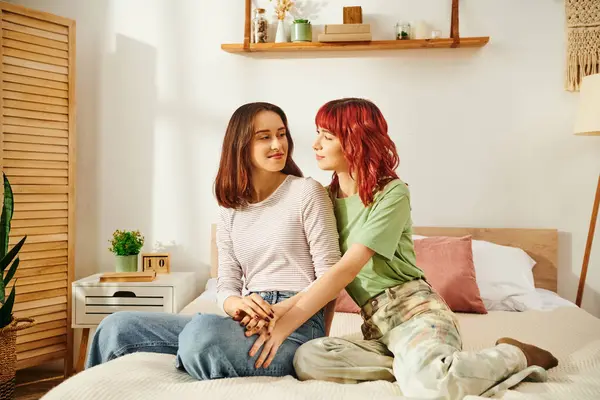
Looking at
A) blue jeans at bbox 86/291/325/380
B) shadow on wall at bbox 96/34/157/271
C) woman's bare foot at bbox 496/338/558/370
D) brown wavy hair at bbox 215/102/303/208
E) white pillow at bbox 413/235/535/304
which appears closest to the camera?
blue jeans at bbox 86/291/325/380

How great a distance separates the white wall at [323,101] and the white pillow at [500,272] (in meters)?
0.30

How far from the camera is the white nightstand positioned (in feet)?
9.60

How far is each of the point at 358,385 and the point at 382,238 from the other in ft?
1.31

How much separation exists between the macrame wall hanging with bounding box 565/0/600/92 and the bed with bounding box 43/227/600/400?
130 centimetres

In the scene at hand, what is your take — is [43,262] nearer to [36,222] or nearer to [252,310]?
[36,222]

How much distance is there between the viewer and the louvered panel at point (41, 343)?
9.51ft

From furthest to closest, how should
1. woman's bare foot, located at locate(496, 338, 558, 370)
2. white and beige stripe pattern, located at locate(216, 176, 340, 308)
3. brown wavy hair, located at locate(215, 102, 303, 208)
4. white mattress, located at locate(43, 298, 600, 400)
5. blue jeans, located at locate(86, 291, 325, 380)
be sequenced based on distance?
brown wavy hair, located at locate(215, 102, 303, 208) < white and beige stripe pattern, located at locate(216, 176, 340, 308) < woman's bare foot, located at locate(496, 338, 558, 370) < blue jeans, located at locate(86, 291, 325, 380) < white mattress, located at locate(43, 298, 600, 400)

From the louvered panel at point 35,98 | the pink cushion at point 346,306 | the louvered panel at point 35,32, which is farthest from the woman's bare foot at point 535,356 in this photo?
the louvered panel at point 35,32

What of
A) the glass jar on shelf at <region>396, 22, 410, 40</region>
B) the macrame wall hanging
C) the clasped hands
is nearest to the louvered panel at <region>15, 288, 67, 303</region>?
the clasped hands

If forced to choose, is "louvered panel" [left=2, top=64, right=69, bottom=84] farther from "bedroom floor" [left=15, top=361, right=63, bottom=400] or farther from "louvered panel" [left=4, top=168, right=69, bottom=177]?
"bedroom floor" [left=15, top=361, right=63, bottom=400]

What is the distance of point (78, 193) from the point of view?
341 cm

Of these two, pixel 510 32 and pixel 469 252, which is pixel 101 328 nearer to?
pixel 469 252

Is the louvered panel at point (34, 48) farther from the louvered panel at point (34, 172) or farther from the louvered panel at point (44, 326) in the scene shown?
the louvered panel at point (44, 326)

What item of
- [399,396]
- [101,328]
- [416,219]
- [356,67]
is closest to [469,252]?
[416,219]
